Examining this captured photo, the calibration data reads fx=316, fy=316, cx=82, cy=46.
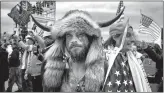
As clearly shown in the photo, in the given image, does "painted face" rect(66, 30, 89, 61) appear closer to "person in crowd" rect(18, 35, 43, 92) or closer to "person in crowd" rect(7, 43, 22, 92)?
"person in crowd" rect(18, 35, 43, 92)

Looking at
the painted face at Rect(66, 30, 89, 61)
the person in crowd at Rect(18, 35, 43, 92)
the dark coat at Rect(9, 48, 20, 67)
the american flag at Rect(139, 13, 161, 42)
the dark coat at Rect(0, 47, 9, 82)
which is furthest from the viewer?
the dark coat at Rect(9, 48, 20, 67)

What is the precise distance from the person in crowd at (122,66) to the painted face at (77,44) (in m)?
0.32

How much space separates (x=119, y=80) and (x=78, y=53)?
0.49 metres

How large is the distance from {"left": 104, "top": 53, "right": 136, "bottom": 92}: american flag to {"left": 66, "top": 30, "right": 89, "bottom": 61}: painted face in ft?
1.14

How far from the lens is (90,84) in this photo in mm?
3045

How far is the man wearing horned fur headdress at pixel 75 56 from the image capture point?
3045 millimetres

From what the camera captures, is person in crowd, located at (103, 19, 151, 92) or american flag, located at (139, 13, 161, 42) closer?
person in crowd, located at (103, 19, 151, 92)

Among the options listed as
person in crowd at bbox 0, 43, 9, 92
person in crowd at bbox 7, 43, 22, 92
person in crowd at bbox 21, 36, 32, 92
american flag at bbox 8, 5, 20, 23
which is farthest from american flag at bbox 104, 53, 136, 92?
person in crowd at bbox 7, 43, 22, 92

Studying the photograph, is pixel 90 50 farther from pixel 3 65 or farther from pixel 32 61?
pixel 3 65

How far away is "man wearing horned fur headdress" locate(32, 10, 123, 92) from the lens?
3.04m

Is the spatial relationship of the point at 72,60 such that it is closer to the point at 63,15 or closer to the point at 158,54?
the point at 63,15

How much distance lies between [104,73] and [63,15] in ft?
2.37

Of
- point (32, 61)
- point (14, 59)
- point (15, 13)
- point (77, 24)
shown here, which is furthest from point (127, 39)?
point (14, 59)

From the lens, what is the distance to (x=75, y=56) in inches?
120
